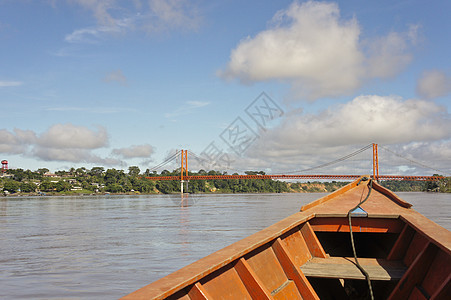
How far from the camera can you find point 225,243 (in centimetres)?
1590

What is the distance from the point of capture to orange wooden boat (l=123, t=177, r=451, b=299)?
Answer: 400 cm

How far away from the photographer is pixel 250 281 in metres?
4.42

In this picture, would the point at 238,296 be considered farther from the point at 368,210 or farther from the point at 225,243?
the point at 225,243

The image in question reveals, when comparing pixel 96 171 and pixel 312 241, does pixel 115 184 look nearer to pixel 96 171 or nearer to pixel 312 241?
pixel 96 171

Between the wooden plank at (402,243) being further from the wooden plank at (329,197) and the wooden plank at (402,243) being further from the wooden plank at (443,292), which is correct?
Answer: the wooden plank at (443,292)

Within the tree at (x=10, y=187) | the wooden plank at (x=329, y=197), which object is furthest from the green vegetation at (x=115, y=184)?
the wooden plank at (x=329, y=197)

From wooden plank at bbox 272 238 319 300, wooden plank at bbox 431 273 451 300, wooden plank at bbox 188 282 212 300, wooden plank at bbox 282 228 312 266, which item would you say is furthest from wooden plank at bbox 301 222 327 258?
wooden plank at bbox 188 282 212 300

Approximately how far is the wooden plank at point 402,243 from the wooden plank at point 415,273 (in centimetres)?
105

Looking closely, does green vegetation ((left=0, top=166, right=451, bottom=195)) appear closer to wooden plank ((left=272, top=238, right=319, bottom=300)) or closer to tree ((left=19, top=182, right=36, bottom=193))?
tree ((left=19, top=182, right=36, bottom=193))

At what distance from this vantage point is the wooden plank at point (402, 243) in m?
6.15

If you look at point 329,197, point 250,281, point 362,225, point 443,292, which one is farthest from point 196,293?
point 329,197

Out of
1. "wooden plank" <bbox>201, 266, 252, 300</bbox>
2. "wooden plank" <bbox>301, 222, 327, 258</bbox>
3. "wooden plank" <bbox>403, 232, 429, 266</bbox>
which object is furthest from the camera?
"wooden plank" <bbox>301, 222, 327, 258</bbox>

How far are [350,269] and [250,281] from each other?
6.33ft

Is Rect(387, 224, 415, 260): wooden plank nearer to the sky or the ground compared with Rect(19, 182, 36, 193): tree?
nearer to the ground
